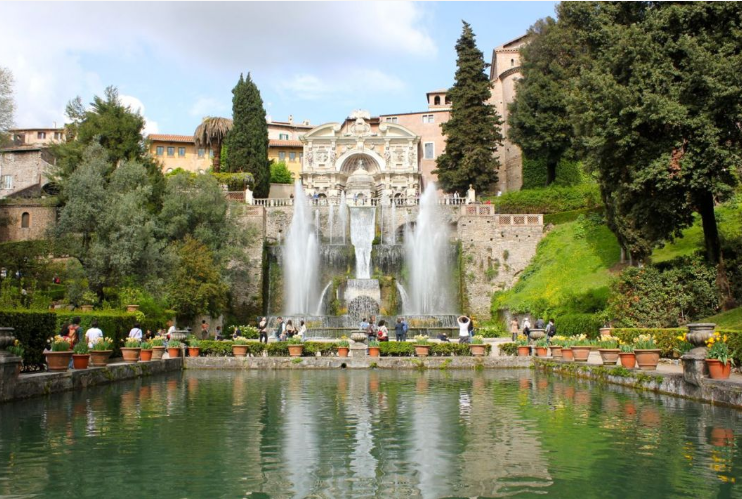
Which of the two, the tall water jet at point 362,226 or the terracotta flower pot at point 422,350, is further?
the tall water jet at point 362,226

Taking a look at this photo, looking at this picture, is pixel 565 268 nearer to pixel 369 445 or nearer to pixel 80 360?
pixel 80 360

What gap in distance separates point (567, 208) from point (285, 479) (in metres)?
39.6

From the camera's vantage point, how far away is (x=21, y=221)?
4656cm

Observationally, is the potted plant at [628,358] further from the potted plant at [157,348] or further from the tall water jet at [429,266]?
the tall water jet at [429,266]

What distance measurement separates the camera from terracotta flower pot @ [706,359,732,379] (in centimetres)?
1102

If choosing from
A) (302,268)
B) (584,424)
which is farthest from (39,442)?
(302,268)

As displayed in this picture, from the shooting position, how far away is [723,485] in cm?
582

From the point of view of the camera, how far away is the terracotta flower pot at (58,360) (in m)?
13.3

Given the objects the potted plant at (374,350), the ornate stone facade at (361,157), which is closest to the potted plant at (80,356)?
the potted plant at (374,350)

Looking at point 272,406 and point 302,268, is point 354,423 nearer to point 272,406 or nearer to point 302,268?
point 272,406

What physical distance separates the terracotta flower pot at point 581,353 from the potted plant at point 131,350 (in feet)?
38.7

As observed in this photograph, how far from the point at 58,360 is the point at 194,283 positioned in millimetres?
16693

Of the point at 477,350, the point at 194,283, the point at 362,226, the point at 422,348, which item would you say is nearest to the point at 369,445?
the point at 422,348

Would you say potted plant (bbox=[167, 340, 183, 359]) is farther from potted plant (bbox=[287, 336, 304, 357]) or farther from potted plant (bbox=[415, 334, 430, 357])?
potted plant (bbox=[415, 334, 430, 357])
